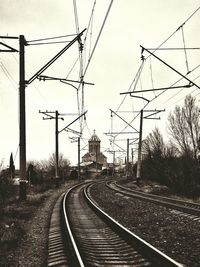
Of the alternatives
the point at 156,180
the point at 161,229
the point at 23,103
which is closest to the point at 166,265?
the point at 161,229

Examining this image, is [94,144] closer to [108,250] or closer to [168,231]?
[168,231]

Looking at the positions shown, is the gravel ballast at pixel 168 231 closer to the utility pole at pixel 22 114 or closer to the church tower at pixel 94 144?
the utility pole at pixel 22 114

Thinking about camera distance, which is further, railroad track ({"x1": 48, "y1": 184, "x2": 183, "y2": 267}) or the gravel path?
the gravel path

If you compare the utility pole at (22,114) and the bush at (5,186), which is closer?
the utility pole at (22,114)

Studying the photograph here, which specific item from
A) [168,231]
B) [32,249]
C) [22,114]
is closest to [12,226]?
[32,249]

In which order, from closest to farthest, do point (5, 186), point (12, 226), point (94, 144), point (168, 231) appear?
1. point (168, 231)
2. point (12, 226)
3. point (5, 186)
4. point (94, 144)

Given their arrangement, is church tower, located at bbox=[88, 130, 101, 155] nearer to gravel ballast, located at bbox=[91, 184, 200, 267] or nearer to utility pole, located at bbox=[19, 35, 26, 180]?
utility pole, located at bbox=[19, 35, 26, 180]

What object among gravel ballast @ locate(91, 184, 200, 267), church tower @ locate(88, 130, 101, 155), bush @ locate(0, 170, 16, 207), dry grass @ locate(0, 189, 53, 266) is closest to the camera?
gravel ballast @ locate(91, 184, 200, 267)

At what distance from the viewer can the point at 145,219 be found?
14945mm

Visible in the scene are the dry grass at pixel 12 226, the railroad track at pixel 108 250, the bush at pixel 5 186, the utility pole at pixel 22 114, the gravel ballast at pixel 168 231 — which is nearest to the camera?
the railroad track at pixel 108 250

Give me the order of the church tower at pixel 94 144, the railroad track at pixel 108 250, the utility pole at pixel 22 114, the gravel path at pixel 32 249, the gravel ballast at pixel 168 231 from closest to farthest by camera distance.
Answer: the railroad track at pixel 108 250
the gravel path at pixel 32 249
the gravel ballast at pixel 168 231
the utility pole at pixel 22 114
the church tower at pixel 94 144

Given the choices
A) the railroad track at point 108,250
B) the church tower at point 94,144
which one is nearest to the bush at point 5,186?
the railroad track at point 108,250

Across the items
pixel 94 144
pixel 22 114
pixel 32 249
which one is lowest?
pixel 32 249

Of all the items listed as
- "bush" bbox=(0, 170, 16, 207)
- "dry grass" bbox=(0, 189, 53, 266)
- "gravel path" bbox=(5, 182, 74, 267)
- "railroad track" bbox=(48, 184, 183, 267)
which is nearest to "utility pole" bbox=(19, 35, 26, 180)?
"bush" bbox=(0, 170, 16, 207)
